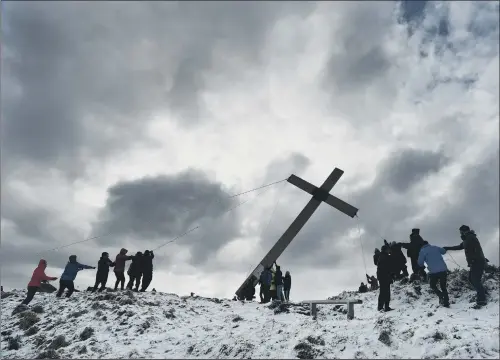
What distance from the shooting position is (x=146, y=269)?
18.7 metres

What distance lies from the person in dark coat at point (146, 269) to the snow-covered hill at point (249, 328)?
1020mm

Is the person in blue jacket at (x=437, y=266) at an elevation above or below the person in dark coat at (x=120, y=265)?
below

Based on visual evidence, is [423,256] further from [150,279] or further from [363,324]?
[150,279]

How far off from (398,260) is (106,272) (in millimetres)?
13551

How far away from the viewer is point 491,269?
14.8m

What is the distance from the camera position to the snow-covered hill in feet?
32.3

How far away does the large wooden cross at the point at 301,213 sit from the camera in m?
19.4

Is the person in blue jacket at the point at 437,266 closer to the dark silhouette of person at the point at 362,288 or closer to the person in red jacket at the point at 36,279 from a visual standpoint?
the dark silhouette of person at the point at 362,288

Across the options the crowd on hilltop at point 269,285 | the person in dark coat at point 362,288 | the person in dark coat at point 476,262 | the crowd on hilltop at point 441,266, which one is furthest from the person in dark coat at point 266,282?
the person in dark coat at point 476,262

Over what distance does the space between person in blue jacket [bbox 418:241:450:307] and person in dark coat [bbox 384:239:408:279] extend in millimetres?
3285

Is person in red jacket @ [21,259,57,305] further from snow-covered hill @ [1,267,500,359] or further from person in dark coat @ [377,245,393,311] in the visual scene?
person in dark coat @ [377,245,393,311]

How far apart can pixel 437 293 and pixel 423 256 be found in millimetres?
1279

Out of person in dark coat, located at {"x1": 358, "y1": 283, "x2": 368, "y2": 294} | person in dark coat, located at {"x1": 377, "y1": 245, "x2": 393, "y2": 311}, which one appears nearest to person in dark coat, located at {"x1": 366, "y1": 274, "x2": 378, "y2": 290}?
person in dark coat, located at {"x1": 358, "y1": 283, "x2": 368, "y2": 294}

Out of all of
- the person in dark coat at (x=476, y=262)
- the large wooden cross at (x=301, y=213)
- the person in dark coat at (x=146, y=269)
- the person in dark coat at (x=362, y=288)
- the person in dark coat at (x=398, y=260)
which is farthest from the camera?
the person in dark coat at (x=362, y=288)
